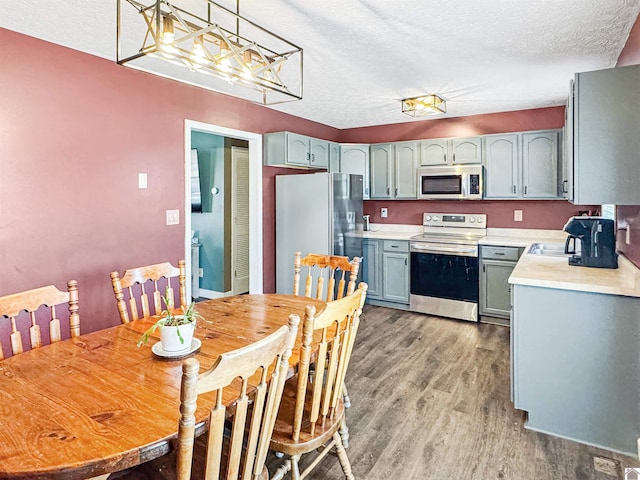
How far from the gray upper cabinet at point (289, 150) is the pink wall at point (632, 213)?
283 cm

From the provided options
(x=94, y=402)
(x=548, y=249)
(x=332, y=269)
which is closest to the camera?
(x=94, y=402)

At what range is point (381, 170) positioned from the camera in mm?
5188

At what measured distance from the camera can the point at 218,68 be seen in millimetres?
1684

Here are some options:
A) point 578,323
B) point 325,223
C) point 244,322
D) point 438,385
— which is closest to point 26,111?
point 244,322

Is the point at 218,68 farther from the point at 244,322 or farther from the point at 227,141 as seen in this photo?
the point at 227,141

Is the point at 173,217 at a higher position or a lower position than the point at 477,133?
lower

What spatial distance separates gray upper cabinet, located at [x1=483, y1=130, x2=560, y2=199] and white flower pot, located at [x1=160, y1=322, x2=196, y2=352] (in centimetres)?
395

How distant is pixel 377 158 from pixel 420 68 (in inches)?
84.3

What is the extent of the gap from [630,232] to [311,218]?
2771 millimetres

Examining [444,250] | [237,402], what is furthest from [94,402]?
[444,250]

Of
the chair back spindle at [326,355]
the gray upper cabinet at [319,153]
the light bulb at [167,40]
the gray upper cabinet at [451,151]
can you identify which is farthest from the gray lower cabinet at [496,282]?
the light bulb at [167,40]

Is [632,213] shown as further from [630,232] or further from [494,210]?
[494,210]

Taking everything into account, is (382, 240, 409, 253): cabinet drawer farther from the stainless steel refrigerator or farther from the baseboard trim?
the baseboard trim

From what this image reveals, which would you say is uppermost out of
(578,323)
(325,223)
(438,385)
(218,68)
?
(218,68)
